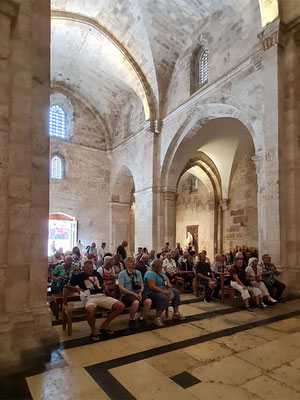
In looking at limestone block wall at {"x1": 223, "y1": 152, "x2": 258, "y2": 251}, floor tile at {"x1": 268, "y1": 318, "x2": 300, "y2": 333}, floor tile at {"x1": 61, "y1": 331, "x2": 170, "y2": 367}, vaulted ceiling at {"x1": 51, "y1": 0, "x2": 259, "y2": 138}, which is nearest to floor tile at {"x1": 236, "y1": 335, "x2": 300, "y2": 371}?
floor tile at {"x1": 268, "y1": 318, "x2": 300, "y2": 333}

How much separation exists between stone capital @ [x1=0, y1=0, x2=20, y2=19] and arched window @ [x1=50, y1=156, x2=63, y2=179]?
44.3 feet

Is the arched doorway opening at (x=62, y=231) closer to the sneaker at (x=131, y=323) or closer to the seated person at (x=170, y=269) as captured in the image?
the seated person at (x=170, y=269)

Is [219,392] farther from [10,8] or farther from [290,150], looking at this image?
[290,150]

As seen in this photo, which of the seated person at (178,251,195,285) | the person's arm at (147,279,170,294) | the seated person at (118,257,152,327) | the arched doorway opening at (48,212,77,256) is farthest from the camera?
the arched doorway opening at (48,212,77,256)

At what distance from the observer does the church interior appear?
3.71 meters

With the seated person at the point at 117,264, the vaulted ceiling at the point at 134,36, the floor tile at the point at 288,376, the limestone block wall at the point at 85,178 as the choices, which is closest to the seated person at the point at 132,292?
the seated person at the point at 117,264

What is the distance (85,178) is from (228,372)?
51.9ft

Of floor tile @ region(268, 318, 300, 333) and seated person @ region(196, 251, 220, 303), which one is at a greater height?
seated person @ region(196, 251, 220, 303)

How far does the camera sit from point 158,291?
543 cm

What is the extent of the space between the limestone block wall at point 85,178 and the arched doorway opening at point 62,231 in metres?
0.33

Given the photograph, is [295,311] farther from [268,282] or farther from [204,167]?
[204,167]

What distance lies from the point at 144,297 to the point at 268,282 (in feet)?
11.1

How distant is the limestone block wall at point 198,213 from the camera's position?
690 inches

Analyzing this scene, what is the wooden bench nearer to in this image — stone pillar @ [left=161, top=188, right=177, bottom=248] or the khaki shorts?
the khaki shorts
